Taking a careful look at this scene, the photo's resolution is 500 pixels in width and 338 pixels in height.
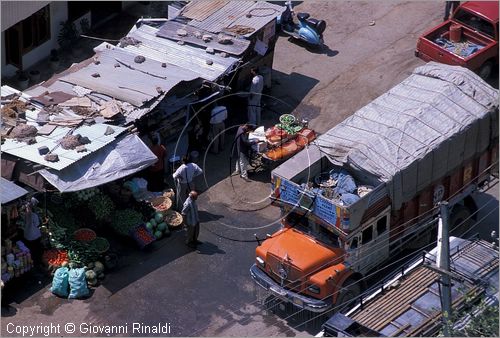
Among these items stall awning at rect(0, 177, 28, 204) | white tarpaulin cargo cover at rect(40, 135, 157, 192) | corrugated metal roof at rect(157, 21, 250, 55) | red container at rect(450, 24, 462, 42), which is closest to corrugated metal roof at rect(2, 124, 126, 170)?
white tarpaulin cargo cover at rect(40, 135, 157, 192)

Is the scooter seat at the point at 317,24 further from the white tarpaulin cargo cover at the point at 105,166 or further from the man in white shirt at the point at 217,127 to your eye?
the white tarpaulin cargo cover at the point at 105,166

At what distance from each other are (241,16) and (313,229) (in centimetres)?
898

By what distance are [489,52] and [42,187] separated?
1419 cm

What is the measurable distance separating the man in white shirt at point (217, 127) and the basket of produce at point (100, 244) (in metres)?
4.73

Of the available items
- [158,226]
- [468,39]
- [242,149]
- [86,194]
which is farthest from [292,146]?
[468,39]

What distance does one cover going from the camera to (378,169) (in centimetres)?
2553

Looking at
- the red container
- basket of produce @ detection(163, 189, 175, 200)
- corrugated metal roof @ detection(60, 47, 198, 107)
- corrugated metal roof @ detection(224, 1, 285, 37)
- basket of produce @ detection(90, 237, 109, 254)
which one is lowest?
basket of produce @ detection(90, 237, 109, 254)

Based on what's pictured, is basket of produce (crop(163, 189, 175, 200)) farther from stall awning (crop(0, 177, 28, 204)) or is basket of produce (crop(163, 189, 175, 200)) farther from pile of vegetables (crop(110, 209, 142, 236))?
stall awning (crop(0, 177, 28, 204))

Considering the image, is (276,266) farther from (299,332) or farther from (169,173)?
(169,173)

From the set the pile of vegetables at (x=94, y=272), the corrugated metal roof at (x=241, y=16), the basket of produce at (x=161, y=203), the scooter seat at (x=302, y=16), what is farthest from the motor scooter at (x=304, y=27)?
the pile of vegetables at (x=94, y=272)

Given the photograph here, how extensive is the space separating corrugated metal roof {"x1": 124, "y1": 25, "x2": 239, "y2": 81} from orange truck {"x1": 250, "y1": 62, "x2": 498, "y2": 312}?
4.74 m

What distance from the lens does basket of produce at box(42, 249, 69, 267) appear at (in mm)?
26469

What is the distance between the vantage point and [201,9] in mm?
32812

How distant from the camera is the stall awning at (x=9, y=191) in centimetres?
2577
